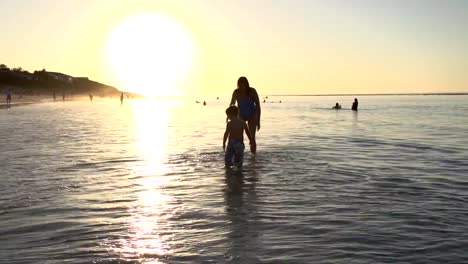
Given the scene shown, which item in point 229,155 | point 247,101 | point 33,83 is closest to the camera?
point 229,155

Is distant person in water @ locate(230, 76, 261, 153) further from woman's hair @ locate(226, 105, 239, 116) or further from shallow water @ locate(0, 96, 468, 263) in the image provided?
woman's hair @ locate(226, 105, 239, 116)

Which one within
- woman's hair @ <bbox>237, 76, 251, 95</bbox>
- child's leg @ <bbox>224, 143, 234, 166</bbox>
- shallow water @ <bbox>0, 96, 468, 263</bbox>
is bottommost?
shallow water @ <bbox>0, 96, 468, 263</bbox>

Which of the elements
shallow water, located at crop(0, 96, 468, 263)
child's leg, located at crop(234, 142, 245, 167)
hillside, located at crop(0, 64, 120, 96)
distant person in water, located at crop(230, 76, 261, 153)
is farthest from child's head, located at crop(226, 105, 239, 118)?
hillside, located at crop(0, 64, 120, 96)

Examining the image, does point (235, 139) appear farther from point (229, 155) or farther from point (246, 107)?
point (246, 107)

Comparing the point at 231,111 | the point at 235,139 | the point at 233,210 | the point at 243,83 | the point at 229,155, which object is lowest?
the point at 233,210

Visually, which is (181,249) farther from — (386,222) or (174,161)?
(174,161)

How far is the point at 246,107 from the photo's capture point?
536 inches

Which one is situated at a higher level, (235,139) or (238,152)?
(235,139)

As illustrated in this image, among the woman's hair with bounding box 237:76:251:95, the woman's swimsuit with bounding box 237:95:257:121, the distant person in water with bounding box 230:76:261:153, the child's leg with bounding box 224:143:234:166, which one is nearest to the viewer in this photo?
the child's leg with bounding box 224:143:234:166

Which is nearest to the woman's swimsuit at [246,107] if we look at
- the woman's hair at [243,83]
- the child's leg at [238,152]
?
the woman's hair at [243,83]

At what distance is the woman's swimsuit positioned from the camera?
13516 millimetres

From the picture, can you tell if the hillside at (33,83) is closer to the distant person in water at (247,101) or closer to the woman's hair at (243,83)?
the distant person in water at (247,101)

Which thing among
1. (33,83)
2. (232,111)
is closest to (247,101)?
(232,111)

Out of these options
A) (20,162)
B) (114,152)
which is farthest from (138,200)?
(114,152)
